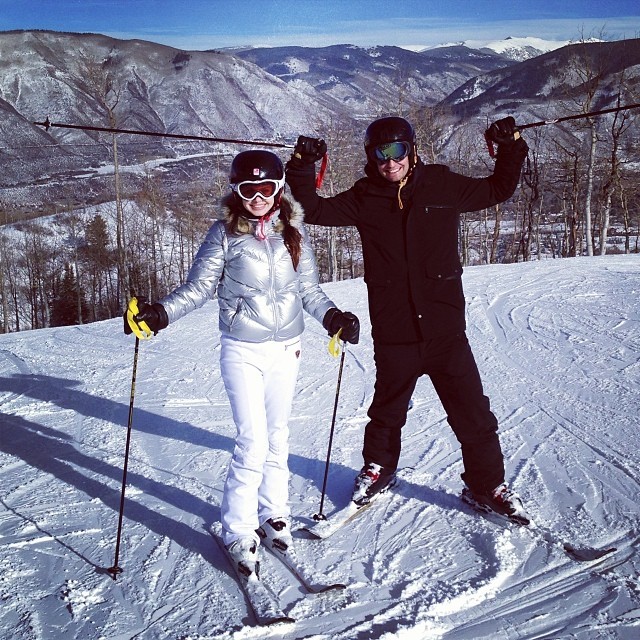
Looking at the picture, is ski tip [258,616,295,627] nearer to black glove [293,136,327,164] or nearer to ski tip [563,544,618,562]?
ski tip [563,544,618,562]

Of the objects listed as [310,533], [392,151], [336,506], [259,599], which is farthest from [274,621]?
[392,151]

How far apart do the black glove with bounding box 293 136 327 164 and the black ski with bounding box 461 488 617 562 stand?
2301 millimetres

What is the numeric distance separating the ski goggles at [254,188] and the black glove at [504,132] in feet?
4.12

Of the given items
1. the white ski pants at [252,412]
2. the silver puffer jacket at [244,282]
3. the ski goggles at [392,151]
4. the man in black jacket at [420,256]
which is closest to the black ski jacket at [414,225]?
the man in black jacket at [420,256]

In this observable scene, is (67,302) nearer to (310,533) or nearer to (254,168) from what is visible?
(310,533)

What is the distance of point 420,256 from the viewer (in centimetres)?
342

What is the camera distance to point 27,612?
289cm

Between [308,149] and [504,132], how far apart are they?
1.10 m

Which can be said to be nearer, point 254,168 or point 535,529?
point 254,168

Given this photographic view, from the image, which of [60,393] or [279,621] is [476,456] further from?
[60,393]

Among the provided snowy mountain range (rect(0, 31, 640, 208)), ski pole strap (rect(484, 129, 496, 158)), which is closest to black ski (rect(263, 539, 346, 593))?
ski pole strap (rect(484, 129, 496, 158))

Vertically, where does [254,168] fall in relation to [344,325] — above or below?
above

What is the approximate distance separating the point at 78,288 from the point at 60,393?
37.2m

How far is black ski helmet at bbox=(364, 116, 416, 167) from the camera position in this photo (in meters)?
3.28
